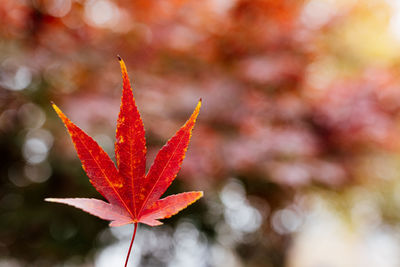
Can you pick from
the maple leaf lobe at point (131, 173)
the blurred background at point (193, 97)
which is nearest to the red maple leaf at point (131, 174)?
the maple leaf lobe at point (131, 173)

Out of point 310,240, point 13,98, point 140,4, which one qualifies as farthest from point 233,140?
point 310,240

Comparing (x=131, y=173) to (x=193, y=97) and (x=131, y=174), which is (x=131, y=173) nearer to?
(x=131, y=174)

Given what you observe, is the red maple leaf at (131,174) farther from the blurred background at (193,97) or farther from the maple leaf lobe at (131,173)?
the blurred background at (193,97)

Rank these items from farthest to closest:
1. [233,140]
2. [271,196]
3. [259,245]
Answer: [259,245] → [271,196] → [233,140]

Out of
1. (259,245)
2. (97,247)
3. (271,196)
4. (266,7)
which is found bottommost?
(97,247)

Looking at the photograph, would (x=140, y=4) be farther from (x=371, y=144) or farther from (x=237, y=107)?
(x=371, y=144)

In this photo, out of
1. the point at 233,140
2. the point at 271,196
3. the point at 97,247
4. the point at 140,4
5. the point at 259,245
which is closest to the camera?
the point at 233,140

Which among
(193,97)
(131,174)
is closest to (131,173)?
(131,174)
